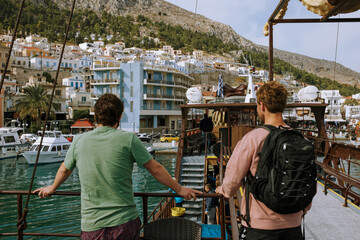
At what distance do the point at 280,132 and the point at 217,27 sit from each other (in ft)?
682

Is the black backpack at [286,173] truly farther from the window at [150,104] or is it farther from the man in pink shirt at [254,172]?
the window at [150,104]

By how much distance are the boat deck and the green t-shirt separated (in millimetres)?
4088

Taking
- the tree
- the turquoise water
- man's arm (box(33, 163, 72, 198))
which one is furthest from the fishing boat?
the tree

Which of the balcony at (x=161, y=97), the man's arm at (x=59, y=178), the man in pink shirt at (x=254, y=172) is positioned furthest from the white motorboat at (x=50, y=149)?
the man in pink shirt at (x=254, y=172)

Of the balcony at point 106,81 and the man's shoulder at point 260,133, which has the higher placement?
the balcony at point 106,81

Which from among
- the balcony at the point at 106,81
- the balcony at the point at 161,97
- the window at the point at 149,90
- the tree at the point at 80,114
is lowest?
the tree at the point at 80,114

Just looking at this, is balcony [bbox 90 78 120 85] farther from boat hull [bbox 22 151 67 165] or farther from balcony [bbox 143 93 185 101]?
boat hull [bbox 22 151 67 165]

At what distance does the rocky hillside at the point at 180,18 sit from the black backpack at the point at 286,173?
587ft

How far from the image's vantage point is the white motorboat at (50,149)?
2636cm

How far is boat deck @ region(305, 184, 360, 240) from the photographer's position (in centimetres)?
491

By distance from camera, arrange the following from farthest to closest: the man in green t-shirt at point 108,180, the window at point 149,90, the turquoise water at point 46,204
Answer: the window at point 149,90 < the turquoise water at point 46,204 < the man in green t-shirt at point 108,180

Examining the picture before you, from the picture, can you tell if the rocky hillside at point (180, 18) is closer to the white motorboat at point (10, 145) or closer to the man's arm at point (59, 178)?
the white motorboat at point (10, 145)

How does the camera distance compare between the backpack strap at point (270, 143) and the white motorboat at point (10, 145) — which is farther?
the white motorboat at point (10, 145)

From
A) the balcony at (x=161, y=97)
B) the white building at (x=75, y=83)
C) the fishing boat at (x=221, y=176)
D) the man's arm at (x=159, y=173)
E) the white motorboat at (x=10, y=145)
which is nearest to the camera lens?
the man's arm at (x=159, y=173)
